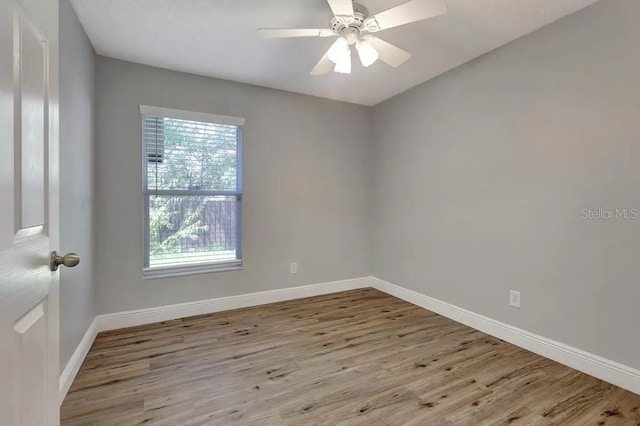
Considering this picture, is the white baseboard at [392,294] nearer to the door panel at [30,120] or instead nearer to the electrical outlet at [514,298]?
the electrical outlet at [514,298]

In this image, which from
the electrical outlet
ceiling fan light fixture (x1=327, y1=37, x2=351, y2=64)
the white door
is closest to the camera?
the white door

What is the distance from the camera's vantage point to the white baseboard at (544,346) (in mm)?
1931

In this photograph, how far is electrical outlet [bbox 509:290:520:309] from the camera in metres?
2.50

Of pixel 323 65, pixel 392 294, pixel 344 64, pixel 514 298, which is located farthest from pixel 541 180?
pixel 392 294

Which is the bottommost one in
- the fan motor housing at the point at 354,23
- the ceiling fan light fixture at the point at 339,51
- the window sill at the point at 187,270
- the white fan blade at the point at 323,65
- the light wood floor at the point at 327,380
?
the light wood floor at the point at 327,380

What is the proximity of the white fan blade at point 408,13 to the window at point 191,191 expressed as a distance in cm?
182

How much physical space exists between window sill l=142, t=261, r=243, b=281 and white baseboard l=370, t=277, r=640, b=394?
1.97 m

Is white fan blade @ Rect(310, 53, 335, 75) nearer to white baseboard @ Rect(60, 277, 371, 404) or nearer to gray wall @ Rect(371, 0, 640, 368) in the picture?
gray wall @ Rect(371, 0, 640, 368)

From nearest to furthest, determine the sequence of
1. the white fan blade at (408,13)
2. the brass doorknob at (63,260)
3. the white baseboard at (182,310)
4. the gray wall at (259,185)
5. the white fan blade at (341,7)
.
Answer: the brass doorknob at (63,260) → the white fan blade at (408,13) → the white fan blade at (341,7) → the white baseboard at (182,310) → the gray wall at (259,185)

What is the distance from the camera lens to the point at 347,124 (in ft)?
12.9

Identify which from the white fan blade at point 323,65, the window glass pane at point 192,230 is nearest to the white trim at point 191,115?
the window glass pane at point 192,230

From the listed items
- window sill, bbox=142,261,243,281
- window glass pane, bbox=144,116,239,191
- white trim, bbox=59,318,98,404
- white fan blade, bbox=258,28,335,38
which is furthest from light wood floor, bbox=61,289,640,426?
white fan blade, bbox=258,28,335,38

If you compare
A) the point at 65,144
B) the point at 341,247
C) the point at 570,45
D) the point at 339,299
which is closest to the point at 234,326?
the point at 339,299

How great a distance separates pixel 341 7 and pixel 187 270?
2.58m
